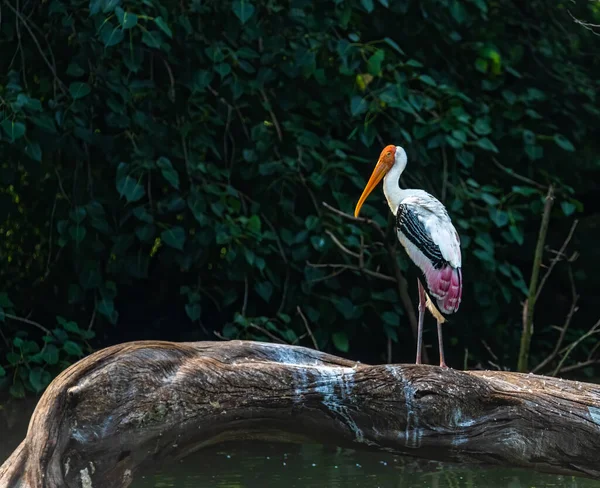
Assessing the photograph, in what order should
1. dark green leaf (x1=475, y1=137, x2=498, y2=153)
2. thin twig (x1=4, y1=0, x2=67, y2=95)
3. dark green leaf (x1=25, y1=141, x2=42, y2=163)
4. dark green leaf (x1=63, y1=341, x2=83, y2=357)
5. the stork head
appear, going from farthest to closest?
dark green leaf (x1=475, y1=137, x2=498, y2=153)
thin twig (x1=4, y1=0, x2=67, y2=95)
dark green leaf (x1=25, y1=141, x2=42, y2=163)
dark green leaf (x1=63, y1=341, x2=83, y2=357)
the stork head

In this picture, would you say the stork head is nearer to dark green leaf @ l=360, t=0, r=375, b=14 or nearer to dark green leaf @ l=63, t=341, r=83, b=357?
dark green leaf @ l=360, t=0, r=375, b=14

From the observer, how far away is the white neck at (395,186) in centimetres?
545

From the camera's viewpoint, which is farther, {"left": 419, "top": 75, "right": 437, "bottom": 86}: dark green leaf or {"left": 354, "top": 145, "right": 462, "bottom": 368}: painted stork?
{"left": 419, "top": 75, "right": 437, "bottom": 86}: dark green leaf

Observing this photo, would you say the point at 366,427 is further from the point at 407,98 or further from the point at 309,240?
the point at 407,98

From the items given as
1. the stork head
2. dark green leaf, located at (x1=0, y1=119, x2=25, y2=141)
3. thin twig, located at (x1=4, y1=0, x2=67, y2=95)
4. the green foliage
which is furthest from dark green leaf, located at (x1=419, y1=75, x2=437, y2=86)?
dark green leaf, located at (x1=0, y1=119, x2=25, y2=141)

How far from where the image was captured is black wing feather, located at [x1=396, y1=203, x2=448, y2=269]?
5035 mm

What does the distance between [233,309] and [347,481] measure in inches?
85.7

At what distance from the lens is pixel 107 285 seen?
6.73 metres

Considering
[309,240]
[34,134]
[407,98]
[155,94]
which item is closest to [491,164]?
[407,98]

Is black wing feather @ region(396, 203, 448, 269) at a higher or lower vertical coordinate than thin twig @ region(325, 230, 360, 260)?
higher

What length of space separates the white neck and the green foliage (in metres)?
1.00

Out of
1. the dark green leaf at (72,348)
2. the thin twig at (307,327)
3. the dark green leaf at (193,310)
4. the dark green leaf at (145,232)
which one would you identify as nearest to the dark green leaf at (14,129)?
the dark green leaf at (145,232)

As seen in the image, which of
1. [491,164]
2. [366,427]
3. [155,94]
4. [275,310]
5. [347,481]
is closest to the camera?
A: [366,427]

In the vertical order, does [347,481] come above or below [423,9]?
below
